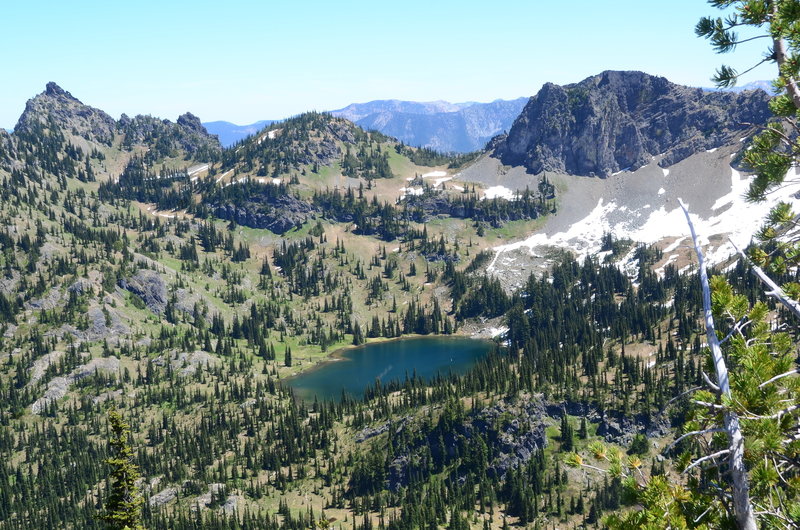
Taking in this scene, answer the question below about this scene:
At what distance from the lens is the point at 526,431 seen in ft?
476

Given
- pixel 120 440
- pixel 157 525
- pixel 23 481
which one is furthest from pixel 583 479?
pixel 23 481

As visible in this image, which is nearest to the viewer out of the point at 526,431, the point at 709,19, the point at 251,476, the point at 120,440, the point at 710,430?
the point at 710,430

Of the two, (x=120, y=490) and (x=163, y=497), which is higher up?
(x=120, y=490)

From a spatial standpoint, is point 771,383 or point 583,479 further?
point 583,479

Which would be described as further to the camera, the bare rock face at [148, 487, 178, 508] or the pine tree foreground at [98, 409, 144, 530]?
the bare rock face at [148, 487, 178, 508]

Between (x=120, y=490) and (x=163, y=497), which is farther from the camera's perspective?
(x=163, y=497)

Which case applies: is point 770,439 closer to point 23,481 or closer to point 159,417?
point 23,481

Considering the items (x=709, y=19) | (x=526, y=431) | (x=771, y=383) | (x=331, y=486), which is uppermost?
(x=709, y=19)

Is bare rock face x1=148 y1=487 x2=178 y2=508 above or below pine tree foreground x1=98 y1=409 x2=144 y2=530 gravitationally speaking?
below

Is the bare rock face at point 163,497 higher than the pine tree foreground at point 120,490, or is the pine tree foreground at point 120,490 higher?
the pine tree foreground at point 120,490

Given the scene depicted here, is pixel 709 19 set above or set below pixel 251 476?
above

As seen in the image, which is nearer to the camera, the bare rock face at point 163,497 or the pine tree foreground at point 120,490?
the pine tree foreground at point 120,490

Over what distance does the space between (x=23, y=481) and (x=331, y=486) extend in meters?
88.1

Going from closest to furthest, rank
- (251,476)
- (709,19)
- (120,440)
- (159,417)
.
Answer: (709,19), (120,440), (251,476), (159,417)
